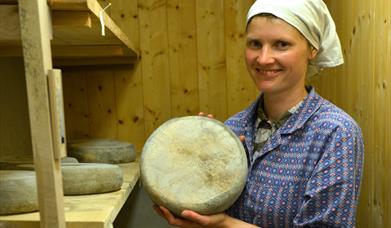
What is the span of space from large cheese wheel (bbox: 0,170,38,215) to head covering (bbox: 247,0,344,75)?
855 millimetres

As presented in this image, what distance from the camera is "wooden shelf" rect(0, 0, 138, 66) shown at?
3.34ft

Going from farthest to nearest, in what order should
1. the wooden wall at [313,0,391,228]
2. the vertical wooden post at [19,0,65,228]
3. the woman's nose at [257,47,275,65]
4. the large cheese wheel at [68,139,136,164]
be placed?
the large cheese wheel at [68,139,136,164] < the wooden wall at [313,0,391,228] < the woman's nose at [257,47,275,65] < the vertical wooden post at [19,0,65,228]

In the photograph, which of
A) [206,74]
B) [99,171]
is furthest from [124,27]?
[99,171]

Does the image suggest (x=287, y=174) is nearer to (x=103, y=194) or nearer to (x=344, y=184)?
(x=344, y=184)

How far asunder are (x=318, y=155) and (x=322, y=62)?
337 millimetres

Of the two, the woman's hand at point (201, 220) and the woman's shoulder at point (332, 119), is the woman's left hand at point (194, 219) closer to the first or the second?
the woman's hand at point (201, 220)

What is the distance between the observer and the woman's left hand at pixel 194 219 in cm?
129

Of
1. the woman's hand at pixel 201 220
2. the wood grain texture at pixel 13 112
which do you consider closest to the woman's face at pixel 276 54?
the woman's hand at pixel 201 220

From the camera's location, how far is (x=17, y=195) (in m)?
1.42

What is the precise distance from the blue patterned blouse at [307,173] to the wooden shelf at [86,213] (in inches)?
15.3

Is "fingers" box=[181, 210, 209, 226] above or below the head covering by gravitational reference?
below

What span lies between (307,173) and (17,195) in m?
0.87

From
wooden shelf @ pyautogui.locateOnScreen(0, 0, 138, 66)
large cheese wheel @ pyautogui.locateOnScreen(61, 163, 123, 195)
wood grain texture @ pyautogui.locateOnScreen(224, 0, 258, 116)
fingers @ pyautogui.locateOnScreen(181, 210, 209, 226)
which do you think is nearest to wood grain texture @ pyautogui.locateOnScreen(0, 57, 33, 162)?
wooden shelf @ pyautogui.locateOnScreen(0, 0, 138, 66)

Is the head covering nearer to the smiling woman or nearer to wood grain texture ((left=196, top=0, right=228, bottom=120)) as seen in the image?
the smiling woman
